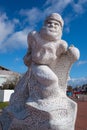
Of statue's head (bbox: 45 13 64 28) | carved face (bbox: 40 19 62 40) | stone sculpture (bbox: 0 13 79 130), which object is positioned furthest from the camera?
statue's head (bbox: 45 13 64 28)

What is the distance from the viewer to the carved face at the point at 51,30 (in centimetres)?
547

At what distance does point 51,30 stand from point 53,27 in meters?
0.09

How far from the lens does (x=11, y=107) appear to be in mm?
5527

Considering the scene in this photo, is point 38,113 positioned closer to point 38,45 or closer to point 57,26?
point 38,45

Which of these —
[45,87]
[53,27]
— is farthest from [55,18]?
[45,87]

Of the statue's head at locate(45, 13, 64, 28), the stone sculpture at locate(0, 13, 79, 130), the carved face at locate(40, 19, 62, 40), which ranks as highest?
the statue's head at locate(45, 13, 64, 28)

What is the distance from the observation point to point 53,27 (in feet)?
18.2

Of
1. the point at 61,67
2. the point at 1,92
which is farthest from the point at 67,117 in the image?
the point at 1,92

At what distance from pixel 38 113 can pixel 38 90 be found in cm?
43

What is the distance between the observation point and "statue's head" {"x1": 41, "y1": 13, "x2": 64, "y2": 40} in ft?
18.0

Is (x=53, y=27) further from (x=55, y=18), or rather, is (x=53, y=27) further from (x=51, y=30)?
(x=55, y=18)

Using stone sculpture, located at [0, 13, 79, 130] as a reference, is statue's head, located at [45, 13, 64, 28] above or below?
above

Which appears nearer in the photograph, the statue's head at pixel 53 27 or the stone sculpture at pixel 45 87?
the stone sculpture at pixel 45 87

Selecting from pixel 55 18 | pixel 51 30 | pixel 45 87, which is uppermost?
pixel 55 18
